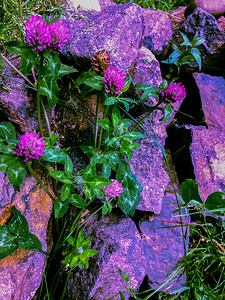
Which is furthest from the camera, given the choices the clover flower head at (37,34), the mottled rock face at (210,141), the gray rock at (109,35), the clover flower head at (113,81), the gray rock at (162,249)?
the mottled rock face at (210,141)

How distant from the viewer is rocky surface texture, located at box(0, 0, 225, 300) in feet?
4.87

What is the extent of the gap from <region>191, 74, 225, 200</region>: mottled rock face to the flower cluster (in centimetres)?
152

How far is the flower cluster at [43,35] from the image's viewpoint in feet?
3.50

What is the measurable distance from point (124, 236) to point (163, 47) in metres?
1.70

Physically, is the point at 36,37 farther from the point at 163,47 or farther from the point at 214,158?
the point at 214,158

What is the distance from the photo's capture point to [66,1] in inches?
72.0

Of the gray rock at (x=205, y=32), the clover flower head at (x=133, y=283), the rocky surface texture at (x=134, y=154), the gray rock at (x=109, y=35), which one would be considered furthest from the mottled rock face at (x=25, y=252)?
the gray rock at (x=205, y=32)

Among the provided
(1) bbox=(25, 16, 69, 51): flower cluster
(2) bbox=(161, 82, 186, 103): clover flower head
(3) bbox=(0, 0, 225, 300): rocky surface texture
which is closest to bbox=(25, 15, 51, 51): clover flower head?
(1) bbox=(25, 16, 69, 51): flower cluster

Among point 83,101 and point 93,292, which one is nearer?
point 93,292

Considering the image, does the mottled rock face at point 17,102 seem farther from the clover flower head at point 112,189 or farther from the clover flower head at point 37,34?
the clover flower head at point 112,189

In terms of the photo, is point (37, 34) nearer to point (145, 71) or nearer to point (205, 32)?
point (145, 71)

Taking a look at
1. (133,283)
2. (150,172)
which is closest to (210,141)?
(150,172)

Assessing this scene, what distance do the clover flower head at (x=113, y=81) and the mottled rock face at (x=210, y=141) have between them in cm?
113

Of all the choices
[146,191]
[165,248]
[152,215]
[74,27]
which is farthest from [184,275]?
[74,27]
